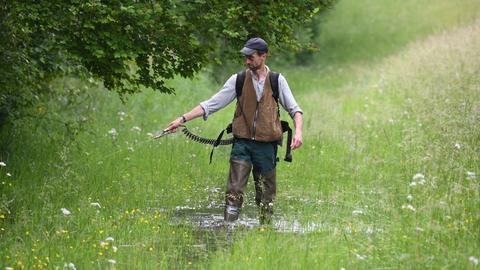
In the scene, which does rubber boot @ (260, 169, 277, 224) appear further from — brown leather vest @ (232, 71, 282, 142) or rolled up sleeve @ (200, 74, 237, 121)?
rolled up sleeve @ (200, 74, 237, 121)

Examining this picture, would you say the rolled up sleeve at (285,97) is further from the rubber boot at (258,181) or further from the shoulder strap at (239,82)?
the rubber boot at (258,181)

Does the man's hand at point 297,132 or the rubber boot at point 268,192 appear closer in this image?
the man's hand at point 297,132

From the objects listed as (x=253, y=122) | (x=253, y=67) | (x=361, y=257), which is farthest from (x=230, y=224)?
(x=361, y=257)

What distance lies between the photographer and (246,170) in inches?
324

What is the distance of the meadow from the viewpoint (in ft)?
21.3

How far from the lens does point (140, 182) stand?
1009 centimetres

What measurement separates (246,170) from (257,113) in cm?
57

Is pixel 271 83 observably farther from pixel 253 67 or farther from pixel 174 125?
pixel 174 125

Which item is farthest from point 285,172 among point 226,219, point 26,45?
point 26,45

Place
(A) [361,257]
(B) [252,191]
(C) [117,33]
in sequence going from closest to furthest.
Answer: (A) [361,257], (C) [117,33], (B) [252,191]

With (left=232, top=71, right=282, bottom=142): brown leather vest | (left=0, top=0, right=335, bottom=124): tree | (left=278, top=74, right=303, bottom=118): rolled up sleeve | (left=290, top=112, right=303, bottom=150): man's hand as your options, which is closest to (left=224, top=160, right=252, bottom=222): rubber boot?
(left=232, top=71, right=282, bottom=142): brown leather vest

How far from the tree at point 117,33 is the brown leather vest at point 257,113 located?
1.37 meters

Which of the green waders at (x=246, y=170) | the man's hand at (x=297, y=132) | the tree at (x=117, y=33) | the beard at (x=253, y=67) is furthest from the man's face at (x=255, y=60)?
the tree at (x=117, y=33)

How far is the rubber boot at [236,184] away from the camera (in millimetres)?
8195
